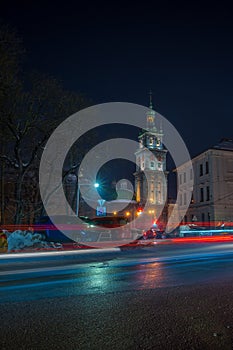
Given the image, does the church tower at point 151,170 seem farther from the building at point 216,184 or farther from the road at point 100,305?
the road at point 100,305

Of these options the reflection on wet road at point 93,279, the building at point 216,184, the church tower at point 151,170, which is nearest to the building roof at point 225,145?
the building at point 216,184

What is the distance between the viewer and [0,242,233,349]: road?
4.00m

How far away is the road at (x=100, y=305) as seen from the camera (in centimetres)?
400

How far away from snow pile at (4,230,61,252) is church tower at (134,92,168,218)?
82.7 meters

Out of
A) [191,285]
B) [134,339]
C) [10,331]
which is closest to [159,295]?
[191,285]

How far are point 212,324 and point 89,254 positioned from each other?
11.3 meters

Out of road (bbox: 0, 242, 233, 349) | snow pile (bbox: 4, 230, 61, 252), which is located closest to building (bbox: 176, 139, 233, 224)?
snow pile (bbox: 4, 230, 61, 252)

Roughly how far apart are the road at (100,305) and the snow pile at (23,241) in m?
6.73

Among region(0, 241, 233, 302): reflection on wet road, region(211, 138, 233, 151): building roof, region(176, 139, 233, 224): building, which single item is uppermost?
region(211, 138, 233, 151): building roof

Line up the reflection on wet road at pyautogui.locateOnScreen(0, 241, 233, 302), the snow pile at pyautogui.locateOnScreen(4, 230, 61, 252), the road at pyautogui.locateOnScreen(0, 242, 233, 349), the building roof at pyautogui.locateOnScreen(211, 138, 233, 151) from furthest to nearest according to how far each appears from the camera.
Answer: the building roof at pyautogui.locateOnScreen(211, 138, 233, 151), the snow pile at pyautogui.locateOnScreen(4, 230, 61, 252), the reflection on wet road at pyautogui.locateOnScreen(0, 241, 233, 302), the road at pyautogui.locateOnScreen(0, 242, 233, 349)

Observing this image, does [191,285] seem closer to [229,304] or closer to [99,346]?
[229,304]

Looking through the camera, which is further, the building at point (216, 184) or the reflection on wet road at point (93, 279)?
the building at point (216, 184)

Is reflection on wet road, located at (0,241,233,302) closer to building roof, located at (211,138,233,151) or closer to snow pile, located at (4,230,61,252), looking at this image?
snow pile, located at (4,230,61,252)

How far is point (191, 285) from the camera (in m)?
7.28
